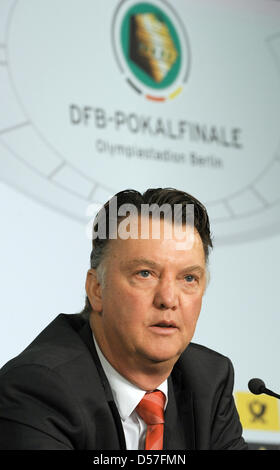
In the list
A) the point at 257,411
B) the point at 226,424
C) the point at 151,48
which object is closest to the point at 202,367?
the point at 226,424

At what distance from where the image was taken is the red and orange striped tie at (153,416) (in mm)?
1829

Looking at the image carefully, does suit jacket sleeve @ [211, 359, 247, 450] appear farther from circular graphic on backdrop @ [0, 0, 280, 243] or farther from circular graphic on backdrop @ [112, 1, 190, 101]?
circular graphic on backdrop @ [112, 1, 190, 101]

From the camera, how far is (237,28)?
3471mm

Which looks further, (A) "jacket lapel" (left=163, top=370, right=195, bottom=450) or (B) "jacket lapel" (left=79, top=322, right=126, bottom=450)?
(A) "jacket lapel" (left=163, top=370, right=195, bottom=450)

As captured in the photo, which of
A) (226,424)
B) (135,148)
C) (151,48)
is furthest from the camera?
(151,48)

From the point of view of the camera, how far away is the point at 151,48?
10.5ft

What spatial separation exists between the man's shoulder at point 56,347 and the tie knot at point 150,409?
7.6 inches

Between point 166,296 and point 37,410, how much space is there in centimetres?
40

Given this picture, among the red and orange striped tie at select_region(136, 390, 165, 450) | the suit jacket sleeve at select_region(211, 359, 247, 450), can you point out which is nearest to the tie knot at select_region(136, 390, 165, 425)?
the red and orange striped tie at select_region(136, 390, 165, 450)

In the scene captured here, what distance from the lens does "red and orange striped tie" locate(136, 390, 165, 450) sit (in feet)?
6.00

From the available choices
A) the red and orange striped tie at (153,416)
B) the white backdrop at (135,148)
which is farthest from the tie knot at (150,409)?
the white backdrop at (135,148)

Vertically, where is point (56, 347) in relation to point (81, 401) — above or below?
above

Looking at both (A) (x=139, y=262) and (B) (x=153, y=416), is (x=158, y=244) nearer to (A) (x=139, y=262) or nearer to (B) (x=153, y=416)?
(A) (x=139, y=262)

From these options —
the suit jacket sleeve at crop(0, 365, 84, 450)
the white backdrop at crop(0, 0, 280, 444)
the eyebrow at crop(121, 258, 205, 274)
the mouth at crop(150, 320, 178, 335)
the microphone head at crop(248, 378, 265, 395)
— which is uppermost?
the white backdrop at crop(0, 0, 280, 444)
